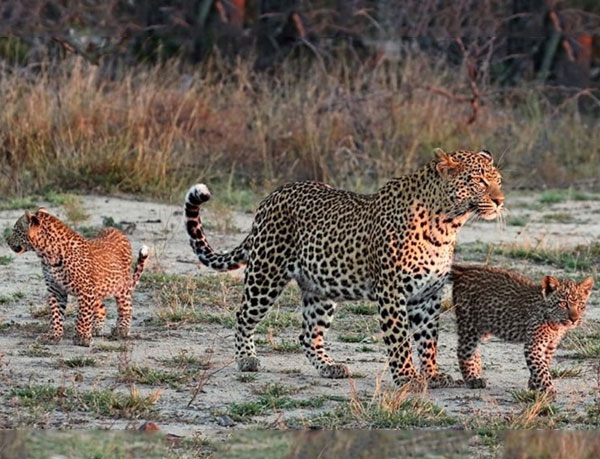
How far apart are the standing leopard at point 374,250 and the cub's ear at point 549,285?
0.58m

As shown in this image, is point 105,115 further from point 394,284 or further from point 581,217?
point 394,284

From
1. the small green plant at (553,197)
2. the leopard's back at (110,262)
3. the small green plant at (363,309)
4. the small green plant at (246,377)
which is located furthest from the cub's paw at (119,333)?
the small green plant at (553,197)

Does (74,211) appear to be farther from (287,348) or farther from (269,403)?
(269,403)

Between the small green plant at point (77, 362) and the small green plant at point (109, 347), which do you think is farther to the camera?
the small green plant at point (109, 347)

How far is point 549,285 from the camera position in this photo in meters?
8.55

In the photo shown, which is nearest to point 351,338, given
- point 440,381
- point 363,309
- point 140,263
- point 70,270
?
point 363,309

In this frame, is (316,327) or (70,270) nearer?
(316,327)

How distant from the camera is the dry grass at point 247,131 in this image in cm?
1516

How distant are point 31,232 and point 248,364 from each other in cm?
Result: 176

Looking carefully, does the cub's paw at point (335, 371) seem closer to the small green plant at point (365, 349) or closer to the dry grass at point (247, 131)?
the small green plant at point (365, 349)

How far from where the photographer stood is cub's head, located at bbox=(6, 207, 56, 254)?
9.41 m

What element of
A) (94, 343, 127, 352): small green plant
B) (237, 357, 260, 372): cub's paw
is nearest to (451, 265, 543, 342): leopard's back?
(237, 357, 260, 372): cub's paw

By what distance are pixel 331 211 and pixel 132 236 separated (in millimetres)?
4636

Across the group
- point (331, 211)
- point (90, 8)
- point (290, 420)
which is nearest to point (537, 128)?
point (90, 8)
